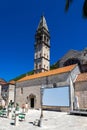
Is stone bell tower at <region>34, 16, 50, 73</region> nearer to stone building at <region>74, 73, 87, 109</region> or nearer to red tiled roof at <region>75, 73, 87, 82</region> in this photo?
red tiled roof at <region>75, 73, 87, 82</region>

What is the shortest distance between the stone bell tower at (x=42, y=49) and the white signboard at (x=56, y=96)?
24409 millimetres

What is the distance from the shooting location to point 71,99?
29781 millimetres

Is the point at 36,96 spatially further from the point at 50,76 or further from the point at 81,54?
the point at 81,54

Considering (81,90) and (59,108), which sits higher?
(81,90)

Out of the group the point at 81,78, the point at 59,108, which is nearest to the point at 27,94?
the point at 59,108

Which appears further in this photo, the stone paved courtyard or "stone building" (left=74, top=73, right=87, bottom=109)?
"stone building" (left=74, top=73, right=87, bottom=109)

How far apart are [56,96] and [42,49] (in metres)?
30.9

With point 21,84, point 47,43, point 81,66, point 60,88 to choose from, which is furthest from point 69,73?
point 47,43

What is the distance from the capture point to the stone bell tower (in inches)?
2326

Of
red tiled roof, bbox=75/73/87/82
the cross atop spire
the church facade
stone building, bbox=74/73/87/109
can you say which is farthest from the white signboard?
the cross atop spire

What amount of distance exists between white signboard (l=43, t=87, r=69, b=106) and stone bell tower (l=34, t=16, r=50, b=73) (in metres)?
24.4

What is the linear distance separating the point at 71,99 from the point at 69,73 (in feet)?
15.6

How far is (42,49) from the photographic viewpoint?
60438mm

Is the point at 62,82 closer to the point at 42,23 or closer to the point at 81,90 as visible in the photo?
the point at 81,90
